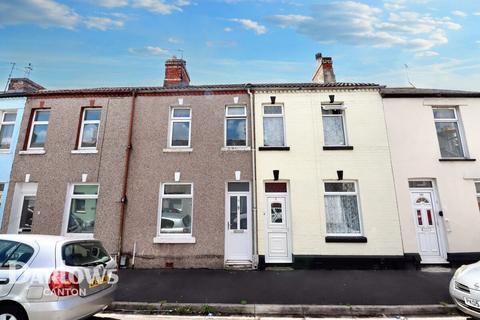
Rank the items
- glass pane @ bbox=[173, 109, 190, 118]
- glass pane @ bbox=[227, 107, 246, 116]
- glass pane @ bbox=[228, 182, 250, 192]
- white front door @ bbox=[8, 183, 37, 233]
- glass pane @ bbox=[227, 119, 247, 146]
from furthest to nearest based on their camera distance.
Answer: glass pane @ bbox=[173, 109, 190, 118], glass pane @ bbox=[227, 107, 246, 116], glass pane @ bbox=[227, 119, 247, 146], glass pane @ bbox=[228, 182, 250, 192], white front door @ bbox=[8, 183, 37, 233]

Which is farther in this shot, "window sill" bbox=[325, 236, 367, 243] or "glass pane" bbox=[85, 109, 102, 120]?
"glass pane" bbox=[85, 109, 102, 120]

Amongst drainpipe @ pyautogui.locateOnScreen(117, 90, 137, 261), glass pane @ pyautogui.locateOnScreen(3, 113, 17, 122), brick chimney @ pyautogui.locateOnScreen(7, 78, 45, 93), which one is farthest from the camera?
brick chimney @ pyautogui.locateOnScreen(7, 78, 45, 93)

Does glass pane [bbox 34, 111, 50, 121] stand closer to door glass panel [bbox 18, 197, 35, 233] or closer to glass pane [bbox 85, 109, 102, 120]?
glass pane [bbox 85, 109, 102, 120]

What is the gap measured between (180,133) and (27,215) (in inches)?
243

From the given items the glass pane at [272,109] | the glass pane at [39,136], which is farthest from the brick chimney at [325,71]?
the glass pane at [39,136]

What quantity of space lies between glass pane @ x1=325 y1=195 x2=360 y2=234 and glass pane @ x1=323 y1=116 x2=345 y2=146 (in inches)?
79.4

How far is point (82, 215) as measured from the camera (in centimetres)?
855

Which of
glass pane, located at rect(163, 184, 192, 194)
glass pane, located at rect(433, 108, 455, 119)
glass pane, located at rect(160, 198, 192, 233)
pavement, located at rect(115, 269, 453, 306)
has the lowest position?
pavement, located at rect(115, 269, 453, 306)

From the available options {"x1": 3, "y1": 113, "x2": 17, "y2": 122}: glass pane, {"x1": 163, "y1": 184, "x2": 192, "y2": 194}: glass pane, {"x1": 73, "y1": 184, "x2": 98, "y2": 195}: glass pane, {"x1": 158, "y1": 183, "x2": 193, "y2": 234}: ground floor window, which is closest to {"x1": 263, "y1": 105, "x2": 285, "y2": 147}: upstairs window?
{"x1": 163, "y1": 184, "x2": 192, "y2": 194}: glass pane

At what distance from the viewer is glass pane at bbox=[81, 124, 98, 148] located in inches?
360

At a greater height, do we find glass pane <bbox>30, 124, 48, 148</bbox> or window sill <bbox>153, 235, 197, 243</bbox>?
glass pane <bbox>30, 124, 48, 148</bbox>

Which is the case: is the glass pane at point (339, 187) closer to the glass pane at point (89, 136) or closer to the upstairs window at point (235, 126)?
the upstairs window at point (235, 126)

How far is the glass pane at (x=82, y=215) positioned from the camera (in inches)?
332

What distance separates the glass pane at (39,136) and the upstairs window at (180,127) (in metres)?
4.82
